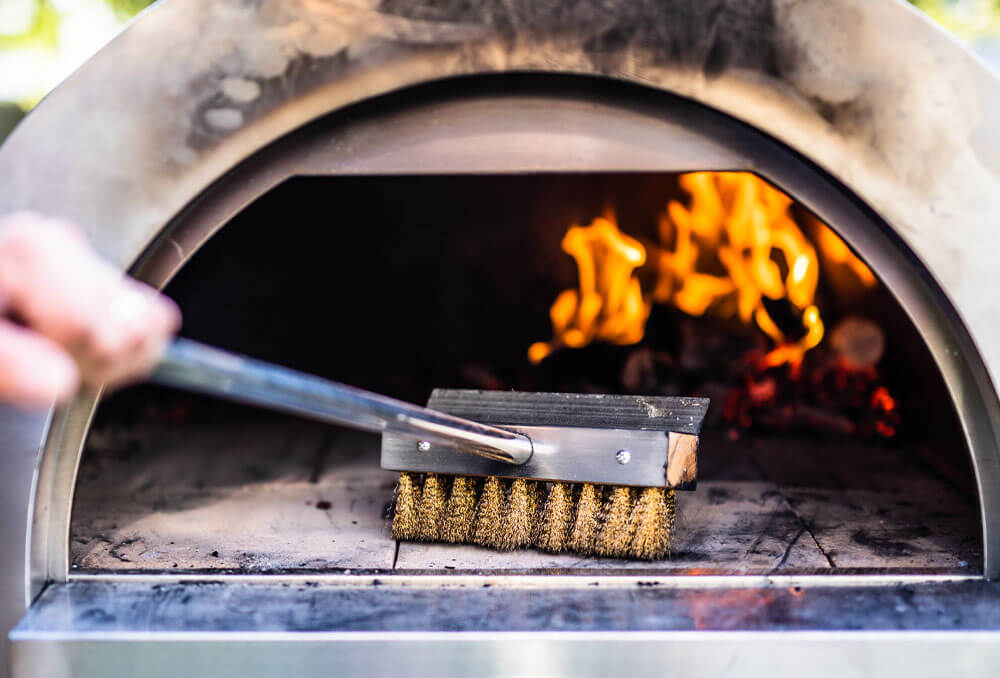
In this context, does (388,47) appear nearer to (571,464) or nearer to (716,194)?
(571,464)

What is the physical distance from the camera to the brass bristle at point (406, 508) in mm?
1187

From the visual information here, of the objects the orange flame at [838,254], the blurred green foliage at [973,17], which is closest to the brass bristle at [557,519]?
the orange flame at [838,254]

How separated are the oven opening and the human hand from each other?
66cm

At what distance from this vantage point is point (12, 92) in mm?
2254

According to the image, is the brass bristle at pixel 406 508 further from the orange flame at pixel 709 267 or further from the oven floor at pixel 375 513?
the orange flame at pixel 709 267

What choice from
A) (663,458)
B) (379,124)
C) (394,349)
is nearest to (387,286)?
(394,349)

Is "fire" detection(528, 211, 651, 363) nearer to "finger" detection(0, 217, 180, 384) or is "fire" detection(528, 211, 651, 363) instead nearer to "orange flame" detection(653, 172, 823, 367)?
"orange flame" detection(653, 172, 823, 367)

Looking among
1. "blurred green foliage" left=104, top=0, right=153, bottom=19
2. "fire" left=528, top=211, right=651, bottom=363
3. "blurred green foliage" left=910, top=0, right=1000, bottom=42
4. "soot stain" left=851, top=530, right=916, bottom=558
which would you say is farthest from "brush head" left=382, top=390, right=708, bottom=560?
"blurred green foliage" left=910, top=0, right=1000, bottom=42

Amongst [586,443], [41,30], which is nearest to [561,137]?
[586,443]

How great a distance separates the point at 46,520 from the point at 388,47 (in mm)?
750

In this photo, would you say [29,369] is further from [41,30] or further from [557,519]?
[41,30]

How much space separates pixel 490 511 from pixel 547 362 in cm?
90

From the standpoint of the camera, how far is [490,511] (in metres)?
1.16

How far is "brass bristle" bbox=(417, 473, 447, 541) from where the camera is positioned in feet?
3.87
